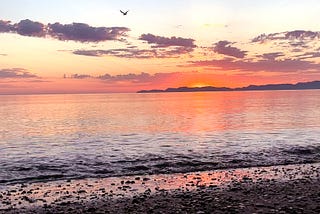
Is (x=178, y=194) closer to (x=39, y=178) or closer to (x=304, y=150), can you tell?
(x=39, y=178)

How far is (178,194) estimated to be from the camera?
2080 cm

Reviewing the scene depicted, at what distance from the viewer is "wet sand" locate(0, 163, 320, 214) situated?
18016 millimetres

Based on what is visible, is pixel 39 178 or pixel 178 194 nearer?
pixel 178 194

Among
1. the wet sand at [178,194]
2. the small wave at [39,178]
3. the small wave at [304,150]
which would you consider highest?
the wet sand at [178,194]

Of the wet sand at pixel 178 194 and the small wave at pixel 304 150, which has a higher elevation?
the wet sand at pixel 178 194

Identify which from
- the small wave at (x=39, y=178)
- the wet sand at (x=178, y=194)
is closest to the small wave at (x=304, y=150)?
the wet sand at (x=178, y=194)

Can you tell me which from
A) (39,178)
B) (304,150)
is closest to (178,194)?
(39,178)

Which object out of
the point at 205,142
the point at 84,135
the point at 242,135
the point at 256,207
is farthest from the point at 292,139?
the point at 256,207

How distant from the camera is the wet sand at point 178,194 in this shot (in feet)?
59.1

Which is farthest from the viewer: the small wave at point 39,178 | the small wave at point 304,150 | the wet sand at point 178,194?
the small wave at point 304,150

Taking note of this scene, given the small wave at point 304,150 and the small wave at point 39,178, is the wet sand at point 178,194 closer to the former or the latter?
the small wave at point 39,178

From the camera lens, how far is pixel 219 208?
1766 centimetres

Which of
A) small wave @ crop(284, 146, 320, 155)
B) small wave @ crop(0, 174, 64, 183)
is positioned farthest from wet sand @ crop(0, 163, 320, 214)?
small wave @ crop(284, 146, 320, 155)

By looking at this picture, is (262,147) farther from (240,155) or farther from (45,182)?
(45,182)
